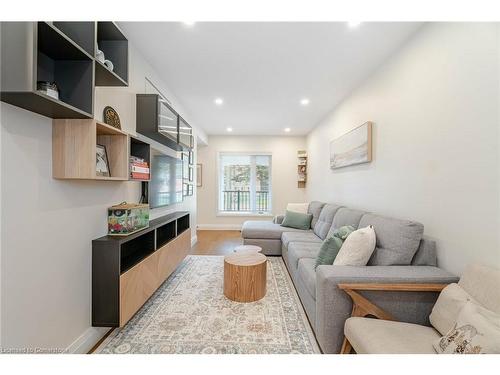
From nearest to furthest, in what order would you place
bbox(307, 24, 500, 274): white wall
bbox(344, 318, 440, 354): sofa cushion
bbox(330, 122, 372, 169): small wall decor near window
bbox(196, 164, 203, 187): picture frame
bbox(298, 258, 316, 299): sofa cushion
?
bbox(344, 318, 440, 354): sofa cushion
bbox(307, 24, 500, 274): white wall
bbox(298, 258, 316, 299): sofa cushion
bbox(330, 122, 372, 169): small wall decor near window
bbox(196, 164, 203, 187): picture frame

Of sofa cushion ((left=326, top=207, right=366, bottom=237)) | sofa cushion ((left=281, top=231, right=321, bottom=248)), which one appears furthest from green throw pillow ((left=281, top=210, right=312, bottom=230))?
sofa cushion ((left=326, top=207, right=366, bottom=237))

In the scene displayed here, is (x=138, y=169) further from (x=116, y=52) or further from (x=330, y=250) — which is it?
(x=330, y=250)

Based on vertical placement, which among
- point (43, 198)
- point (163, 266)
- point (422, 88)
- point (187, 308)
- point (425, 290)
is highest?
point (422, 88)

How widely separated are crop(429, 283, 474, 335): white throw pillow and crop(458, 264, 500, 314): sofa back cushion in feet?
0.13

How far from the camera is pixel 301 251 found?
8.61ft

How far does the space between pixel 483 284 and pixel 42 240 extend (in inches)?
98.7

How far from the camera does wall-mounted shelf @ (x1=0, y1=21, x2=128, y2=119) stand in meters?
0.95

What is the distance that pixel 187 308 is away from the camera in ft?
7.20

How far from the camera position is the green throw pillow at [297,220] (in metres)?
4.02

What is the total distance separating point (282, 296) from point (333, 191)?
2305 millimetres

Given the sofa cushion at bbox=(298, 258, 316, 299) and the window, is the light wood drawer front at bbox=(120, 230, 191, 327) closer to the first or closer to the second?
the sofa cushion at bbox=(298, 258, 316, 299)
